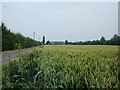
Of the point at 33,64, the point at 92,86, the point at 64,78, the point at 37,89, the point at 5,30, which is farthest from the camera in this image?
the point at 5,30

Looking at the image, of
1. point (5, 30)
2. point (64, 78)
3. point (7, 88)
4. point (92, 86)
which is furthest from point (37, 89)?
point (5, 30)

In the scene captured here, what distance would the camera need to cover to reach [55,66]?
1531 millimetres

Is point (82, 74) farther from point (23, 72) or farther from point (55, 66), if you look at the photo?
point (23, 72)

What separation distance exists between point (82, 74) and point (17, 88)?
2032 millimetres

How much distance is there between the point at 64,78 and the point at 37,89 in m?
0.73

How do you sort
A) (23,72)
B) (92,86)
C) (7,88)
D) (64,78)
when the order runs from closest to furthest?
(92,86) → (64,78) → (7,88) → (23,72)

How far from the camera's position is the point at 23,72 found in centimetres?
273

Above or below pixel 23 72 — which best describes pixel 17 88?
below

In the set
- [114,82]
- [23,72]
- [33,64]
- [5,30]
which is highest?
[5,30]

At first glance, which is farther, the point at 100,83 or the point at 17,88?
the point at 17,88

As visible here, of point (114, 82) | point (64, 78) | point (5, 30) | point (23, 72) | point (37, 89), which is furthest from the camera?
point (5, 30)

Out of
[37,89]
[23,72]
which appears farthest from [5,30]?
[37,89]

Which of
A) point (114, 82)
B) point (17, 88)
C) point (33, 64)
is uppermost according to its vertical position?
point (114, 82)

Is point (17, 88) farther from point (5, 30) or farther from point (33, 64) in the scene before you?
point (5, 30)
